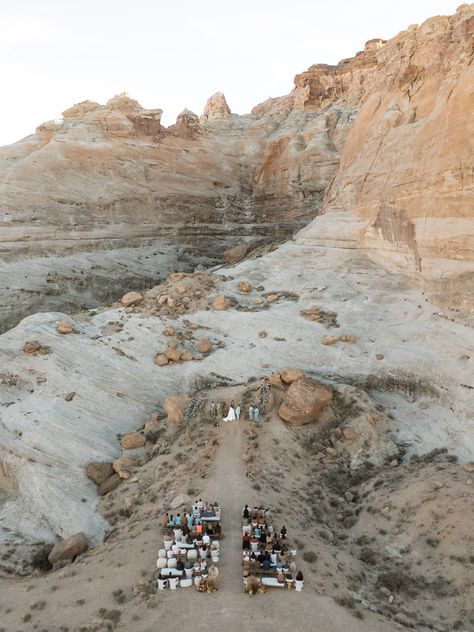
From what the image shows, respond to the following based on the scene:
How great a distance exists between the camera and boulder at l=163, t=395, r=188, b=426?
1928 centimetres

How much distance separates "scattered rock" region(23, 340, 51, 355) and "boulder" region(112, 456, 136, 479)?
7.15m

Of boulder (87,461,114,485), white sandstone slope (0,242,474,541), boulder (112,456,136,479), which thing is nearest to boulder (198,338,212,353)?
white sandstone slope (0,242,474,541)

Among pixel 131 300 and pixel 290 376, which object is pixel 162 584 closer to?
pixel 290 376

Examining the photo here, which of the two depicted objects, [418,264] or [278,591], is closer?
[278,591]

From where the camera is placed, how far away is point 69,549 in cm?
1428

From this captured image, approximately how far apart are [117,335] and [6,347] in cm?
541

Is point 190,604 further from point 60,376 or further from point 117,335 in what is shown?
point 117,335

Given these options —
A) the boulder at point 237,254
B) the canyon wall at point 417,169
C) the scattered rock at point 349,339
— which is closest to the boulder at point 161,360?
the scattered rock at point 349,339

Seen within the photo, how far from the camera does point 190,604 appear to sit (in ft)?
34.8

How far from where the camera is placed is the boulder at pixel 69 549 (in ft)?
46.6

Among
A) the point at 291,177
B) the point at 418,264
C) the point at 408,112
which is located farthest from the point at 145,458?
the point at 291,177

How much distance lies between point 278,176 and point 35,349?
38.5 metres

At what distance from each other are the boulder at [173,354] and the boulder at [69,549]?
33.2 feet

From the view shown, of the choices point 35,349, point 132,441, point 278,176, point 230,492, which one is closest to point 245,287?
point 35,349
